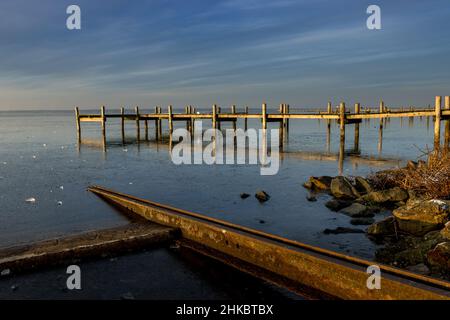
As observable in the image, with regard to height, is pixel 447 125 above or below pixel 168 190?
above

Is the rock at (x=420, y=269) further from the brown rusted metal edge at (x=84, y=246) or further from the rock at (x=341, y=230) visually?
the brown rusted metal edge at (x=84, y=246)

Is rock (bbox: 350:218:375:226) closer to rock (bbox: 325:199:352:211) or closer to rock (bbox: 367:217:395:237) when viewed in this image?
rock (bbox: 367:217:395:237)

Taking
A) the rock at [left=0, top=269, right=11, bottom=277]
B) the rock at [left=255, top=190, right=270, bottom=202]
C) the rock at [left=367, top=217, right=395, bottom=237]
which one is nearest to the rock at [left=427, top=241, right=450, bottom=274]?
the rock at [left=367, top=217, right=395, bottom=237]

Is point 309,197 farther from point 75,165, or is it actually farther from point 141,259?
point 75,165

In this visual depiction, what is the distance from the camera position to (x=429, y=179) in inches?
419

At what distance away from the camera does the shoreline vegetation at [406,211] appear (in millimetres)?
7027

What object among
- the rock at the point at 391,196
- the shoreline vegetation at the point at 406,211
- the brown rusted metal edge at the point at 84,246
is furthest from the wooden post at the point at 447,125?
the brown rusted metal edge at the point at 84,246

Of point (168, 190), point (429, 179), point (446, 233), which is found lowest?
point (168, 190)

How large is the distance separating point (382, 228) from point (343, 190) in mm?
4024

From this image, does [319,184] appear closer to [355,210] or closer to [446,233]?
[355,210]

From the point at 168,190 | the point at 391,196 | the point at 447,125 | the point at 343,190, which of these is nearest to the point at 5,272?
the point at 168,190

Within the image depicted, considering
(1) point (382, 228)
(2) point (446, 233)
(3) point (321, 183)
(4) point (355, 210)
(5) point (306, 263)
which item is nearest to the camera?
(5) point (306, 263)
